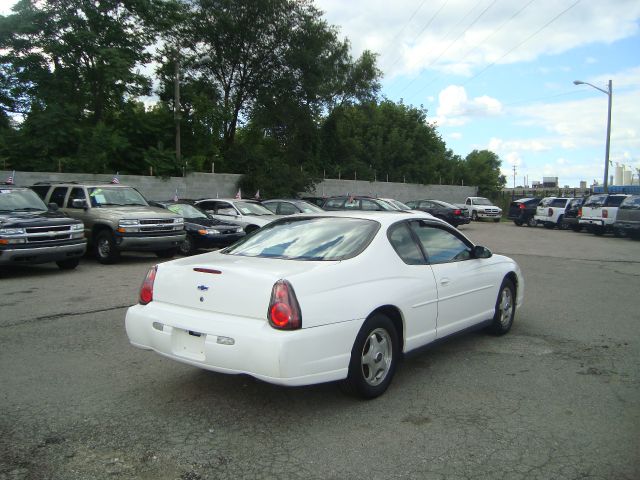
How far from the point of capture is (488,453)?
353 cm

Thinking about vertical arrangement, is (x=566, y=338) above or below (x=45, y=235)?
below

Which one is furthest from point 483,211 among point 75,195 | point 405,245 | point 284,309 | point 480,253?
point 284,309

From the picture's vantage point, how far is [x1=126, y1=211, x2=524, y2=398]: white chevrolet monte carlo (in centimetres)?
384

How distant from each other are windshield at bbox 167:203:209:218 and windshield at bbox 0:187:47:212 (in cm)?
417

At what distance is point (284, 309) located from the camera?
12.6 feet

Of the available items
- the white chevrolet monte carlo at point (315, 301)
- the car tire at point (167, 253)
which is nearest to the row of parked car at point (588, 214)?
the car tire at point (167, 253)

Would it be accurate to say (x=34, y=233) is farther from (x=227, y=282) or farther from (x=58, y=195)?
(x=227, y=282)

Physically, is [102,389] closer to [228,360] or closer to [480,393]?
[228,360]

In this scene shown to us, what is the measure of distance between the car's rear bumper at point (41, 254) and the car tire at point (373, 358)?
818 centimetres

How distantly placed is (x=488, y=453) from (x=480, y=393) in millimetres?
1087

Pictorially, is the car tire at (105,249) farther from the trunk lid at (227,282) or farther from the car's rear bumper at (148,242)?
the trunk lid at (227,282)

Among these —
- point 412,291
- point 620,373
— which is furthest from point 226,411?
point 620,373

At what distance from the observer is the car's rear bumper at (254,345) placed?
147 inches

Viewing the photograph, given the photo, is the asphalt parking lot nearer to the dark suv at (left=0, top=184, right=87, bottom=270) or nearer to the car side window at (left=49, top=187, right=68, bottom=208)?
the dark suv at (left=0, top=184, right=87, bottom=270)
